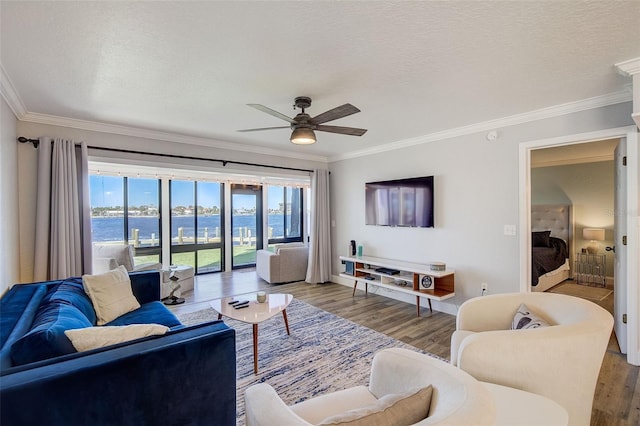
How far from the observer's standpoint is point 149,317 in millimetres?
2666

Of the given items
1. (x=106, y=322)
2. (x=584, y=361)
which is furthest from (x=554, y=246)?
(x=106, y=322)

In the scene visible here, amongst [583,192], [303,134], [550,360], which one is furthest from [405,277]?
[583,192]

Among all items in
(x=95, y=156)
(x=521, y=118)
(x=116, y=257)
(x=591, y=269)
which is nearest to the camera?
(x=521, y=118)

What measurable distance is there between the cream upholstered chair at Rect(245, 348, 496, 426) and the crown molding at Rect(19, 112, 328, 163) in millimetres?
3924

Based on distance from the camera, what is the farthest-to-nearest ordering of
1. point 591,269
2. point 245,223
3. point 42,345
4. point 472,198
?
point 245,223 → point 591,269 → point 472,198 → point 42,345

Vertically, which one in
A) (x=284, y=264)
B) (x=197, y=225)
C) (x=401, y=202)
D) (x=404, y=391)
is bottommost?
(x=284, y=264)

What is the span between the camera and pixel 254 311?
293 centimetres

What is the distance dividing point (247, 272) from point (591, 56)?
6597 millimetres

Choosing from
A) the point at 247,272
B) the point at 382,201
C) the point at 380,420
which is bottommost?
the point at 247,272

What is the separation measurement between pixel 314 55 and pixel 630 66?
2308 mm

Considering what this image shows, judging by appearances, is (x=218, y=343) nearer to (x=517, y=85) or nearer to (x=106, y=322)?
(x=106, y=322)

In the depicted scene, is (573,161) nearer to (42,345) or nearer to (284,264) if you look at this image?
(284,264)

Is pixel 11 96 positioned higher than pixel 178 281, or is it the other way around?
pixel 11 96

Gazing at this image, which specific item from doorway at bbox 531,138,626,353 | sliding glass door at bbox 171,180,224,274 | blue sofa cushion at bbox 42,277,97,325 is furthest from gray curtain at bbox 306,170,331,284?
blue sofa cushion at bbox 42,277,97,325
